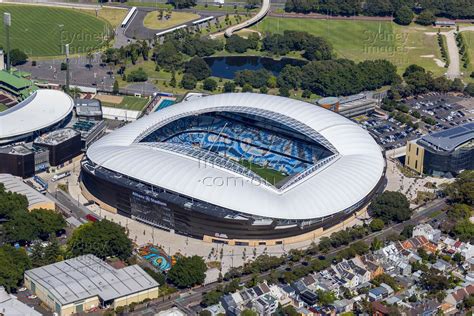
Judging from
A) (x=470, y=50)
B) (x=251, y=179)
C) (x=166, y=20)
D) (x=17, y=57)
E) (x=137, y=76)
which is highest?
(x=166, y=20)

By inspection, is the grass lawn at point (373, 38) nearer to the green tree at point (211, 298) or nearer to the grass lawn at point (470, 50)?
the grass lawn at point (470, 50)

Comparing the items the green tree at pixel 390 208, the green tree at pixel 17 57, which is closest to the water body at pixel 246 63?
the green tree at pixel 17 57

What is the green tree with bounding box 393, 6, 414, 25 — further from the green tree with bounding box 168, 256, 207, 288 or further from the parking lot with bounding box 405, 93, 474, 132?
the green tree with bounding box 168, 256, 207, 288

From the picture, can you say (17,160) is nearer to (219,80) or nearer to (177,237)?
(177,237)

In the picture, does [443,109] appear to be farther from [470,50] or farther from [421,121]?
[470,50]

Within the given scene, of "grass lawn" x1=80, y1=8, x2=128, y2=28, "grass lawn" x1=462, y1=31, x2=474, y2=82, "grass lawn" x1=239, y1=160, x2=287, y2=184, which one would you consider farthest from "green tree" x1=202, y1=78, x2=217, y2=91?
"grass lawn" x1=462, y1=31, x2=474, y2=82

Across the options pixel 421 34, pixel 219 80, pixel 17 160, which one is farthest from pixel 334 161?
pixel 421 34

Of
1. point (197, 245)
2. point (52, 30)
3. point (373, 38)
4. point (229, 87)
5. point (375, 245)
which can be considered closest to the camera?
point (375, 245)

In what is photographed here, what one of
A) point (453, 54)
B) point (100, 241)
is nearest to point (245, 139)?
point (100, 241)
